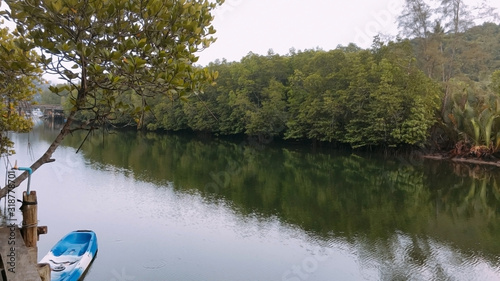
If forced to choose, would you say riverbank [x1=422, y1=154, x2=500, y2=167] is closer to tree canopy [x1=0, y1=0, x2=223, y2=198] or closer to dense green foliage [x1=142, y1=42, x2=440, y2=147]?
dense green foliage [x1=142, y1=42, x2=440, y2=147]

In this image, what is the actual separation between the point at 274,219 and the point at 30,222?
825 cm

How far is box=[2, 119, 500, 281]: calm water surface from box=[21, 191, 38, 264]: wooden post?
847mm

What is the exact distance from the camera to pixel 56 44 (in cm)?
279

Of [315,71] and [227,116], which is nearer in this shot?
[315,71]

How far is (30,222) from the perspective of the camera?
3193mm

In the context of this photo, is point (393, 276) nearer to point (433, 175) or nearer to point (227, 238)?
point (227, 238)

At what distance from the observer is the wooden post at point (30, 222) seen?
3.14 metres

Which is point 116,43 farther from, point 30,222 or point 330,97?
point 330,97

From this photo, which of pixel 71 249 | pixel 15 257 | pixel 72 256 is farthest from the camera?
pixel 71 249

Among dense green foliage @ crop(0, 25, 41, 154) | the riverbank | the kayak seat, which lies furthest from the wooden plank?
the riverbank

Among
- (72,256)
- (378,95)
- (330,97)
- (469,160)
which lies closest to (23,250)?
(72,256)

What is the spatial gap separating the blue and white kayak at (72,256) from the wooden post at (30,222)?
11.9 feet

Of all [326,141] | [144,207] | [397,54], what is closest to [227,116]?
[326,141]

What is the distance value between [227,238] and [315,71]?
22.4 m
